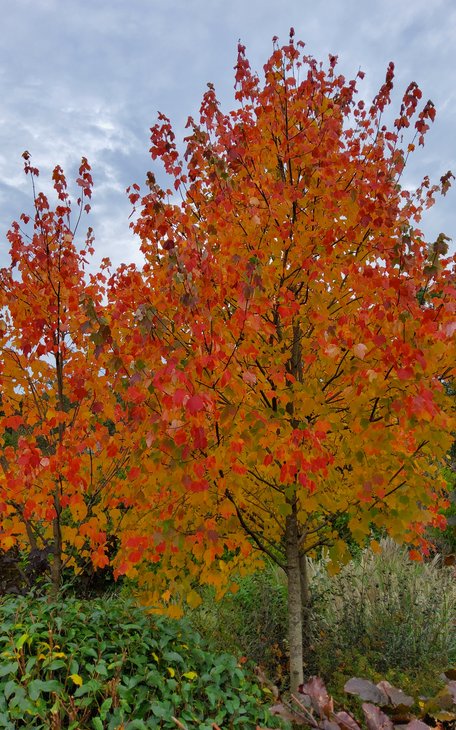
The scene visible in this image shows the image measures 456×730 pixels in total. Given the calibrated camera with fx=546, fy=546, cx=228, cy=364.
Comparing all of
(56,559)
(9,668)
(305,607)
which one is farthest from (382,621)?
(9,668)

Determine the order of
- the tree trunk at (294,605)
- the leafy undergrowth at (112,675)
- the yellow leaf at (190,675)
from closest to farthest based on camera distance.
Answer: the leafy undergrowth at (112,675)
the yellow leaf at (190,675)
the tree trunk at (294,605)

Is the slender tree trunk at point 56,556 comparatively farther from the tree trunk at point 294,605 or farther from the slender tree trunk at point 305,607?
the slender tree trunk at point 305,607

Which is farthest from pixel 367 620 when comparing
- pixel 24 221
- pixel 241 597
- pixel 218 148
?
pixel 24 221

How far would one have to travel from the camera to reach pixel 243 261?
4.19 meters

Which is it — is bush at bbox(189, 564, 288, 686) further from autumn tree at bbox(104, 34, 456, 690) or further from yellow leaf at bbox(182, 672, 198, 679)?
yellow leaf at bbox(182, 672, 198, 679)

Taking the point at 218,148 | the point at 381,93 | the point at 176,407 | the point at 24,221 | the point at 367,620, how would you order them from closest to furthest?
1. the point at 176,407
2. the point at 218,148
3. the point at 381,93
4. the point at 24,221
5. the point at 367,620

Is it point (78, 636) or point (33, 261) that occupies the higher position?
point (33, 261)

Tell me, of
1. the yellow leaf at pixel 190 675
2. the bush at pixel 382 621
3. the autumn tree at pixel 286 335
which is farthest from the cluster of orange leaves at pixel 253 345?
the bush at pixel 382 621

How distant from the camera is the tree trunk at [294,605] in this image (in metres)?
5.02

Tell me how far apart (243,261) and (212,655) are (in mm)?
3019

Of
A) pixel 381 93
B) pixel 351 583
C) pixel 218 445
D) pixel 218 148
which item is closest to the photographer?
pixel 218 445

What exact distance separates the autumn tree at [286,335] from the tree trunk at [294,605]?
0.06 ft

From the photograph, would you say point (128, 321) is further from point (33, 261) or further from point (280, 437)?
point (280, 437)

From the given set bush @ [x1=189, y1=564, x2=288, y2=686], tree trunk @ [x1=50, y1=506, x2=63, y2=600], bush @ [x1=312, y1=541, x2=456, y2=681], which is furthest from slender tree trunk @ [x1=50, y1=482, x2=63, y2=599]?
bush @ [x1=312, y1=541, x2=456, y2=681]
